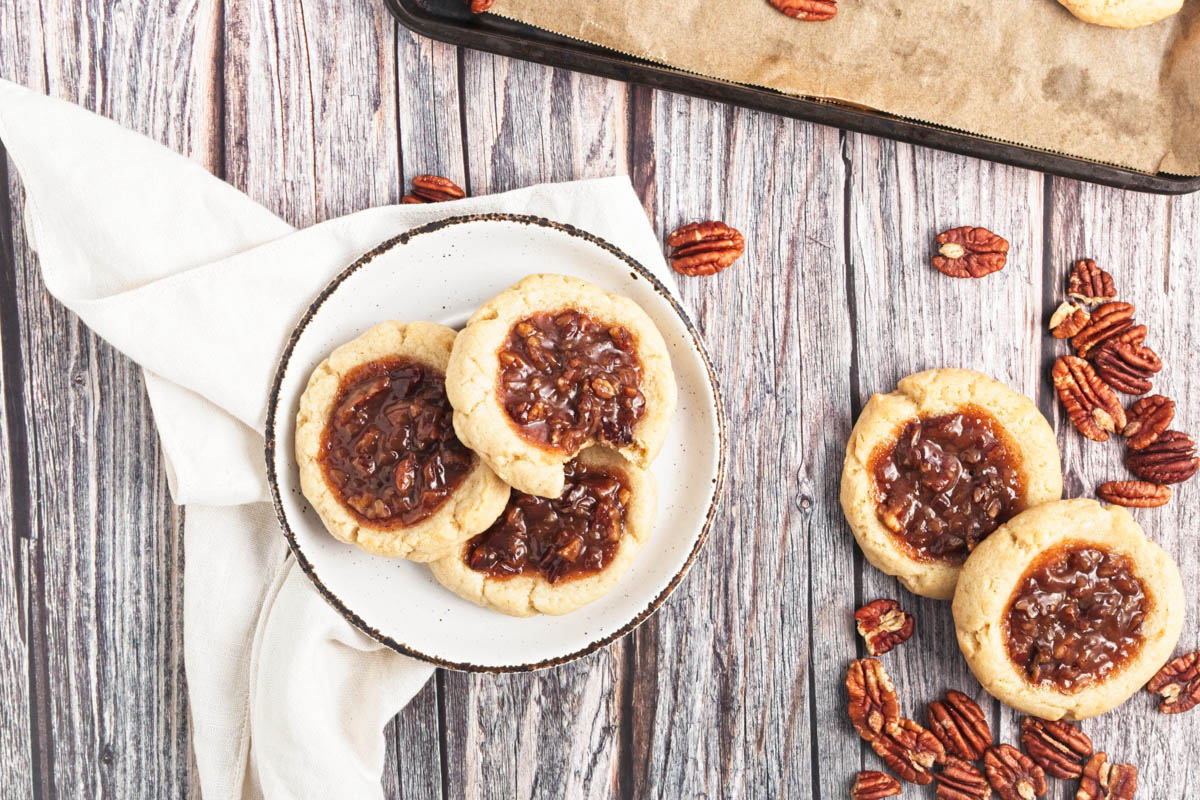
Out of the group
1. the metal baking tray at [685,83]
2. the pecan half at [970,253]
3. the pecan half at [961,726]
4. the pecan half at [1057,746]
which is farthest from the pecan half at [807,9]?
the pecan half at [1057,746]

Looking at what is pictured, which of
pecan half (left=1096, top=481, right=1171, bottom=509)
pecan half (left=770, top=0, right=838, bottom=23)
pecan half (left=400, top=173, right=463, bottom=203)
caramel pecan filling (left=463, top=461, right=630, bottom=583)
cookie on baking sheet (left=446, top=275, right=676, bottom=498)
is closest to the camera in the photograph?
cookie on baking sheet (left=446, top=275, right=676, bottom=498)

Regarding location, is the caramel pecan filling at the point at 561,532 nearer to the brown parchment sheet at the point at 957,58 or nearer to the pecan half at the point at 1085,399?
the brown parchment sheet at the point at 957,58

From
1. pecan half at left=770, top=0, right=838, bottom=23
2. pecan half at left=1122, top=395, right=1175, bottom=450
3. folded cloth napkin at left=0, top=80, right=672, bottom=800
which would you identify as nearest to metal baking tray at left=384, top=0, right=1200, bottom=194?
pecan half at left=770, top=0, right=838, bottom=23

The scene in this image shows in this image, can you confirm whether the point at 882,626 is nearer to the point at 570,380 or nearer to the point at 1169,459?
the point at 1169,459

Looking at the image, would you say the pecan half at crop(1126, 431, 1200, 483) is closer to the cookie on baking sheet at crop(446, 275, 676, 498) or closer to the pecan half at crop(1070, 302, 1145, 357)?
the pecan half at crop(1070, 302, 1145, 357)

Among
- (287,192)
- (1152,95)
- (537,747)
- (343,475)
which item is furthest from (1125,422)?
(287,192)

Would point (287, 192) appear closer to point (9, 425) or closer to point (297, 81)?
point (297, 81)

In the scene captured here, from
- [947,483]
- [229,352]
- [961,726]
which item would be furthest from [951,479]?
[229,352]
